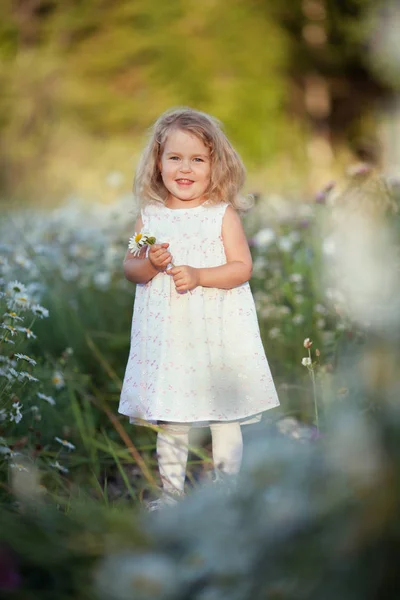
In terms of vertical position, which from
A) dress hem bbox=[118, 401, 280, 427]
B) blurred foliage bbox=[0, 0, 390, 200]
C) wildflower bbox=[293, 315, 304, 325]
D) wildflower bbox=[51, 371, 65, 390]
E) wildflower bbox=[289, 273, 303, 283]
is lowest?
dress hem bbox=[118, 401, 280, 427]

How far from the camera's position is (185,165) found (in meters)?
2.36

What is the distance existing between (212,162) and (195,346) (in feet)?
1.76

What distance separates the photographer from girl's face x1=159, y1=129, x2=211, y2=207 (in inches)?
93.0

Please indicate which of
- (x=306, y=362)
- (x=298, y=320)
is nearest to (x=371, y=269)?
(x=306, y=362)

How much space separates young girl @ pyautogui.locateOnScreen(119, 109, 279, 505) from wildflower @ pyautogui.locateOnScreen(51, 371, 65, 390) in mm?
549

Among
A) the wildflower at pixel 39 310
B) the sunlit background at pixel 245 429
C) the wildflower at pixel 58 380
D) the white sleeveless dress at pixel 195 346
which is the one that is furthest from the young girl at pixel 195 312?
the wildflower at pixel 58 380

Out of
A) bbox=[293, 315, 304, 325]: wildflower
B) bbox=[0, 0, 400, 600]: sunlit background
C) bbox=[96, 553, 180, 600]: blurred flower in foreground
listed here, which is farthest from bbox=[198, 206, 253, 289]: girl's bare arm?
bbox=[96, 553, 180, 600]: blurred flower in foreground

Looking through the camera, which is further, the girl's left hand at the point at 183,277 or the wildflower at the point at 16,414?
the girl's left hand at the point at 183,277

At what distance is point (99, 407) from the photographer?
2.99 meters

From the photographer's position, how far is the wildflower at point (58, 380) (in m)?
2.84

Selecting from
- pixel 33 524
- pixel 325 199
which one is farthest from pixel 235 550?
pixel 325 199

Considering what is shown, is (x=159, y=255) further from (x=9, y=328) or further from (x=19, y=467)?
(x=19, y=467)

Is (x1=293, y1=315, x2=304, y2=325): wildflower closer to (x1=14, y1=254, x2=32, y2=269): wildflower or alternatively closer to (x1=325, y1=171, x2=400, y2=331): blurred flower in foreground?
(x1=325, y1=171, x2=400, y2=331): blurred flower in foreground

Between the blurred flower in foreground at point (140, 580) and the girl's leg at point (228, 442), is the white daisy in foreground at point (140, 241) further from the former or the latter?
the blurred flower in foreground at point (140, 580)
